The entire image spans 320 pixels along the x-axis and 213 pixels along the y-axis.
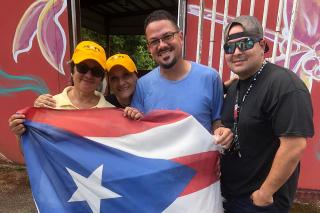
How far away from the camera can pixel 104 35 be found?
12.3m

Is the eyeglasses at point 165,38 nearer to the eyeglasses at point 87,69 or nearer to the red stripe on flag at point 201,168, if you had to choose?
the eyeglasses at point 87,69

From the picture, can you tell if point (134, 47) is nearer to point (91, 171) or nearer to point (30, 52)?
point (30, 52)

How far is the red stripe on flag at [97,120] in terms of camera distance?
2219mm

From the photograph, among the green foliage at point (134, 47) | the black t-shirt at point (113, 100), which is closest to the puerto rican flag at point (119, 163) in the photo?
the black t-shirt at point (113, 100)

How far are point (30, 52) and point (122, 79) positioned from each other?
2777 millimetres

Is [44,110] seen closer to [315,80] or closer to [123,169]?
[123,169]

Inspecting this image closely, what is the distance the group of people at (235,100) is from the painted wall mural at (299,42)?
1.90m

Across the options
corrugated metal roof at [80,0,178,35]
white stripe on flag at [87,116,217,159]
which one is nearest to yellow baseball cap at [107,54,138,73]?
white stripe on flag at [87,116,217,159]

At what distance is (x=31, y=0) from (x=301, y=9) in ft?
11.8

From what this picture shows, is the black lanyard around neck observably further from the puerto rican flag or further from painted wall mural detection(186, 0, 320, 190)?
painted wall mural detection(186, 0, 320, 190)

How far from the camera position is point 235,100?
83.5 inches

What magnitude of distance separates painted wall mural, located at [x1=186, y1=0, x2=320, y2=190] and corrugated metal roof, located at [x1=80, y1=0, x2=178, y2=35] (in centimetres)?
398

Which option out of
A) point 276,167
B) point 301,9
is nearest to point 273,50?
point 301,9

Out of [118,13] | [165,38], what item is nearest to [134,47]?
[118,13]
